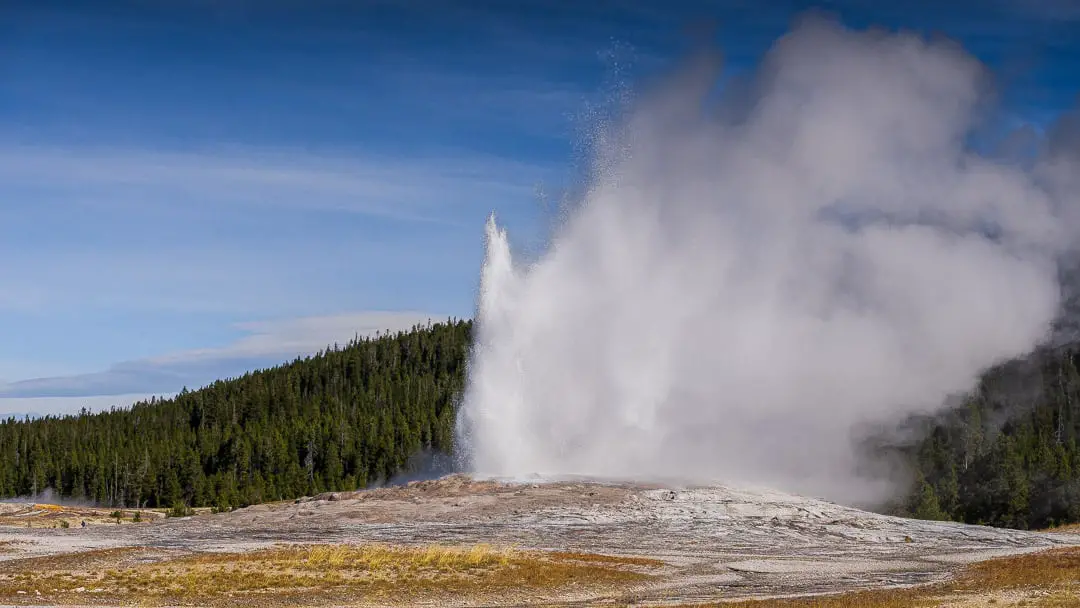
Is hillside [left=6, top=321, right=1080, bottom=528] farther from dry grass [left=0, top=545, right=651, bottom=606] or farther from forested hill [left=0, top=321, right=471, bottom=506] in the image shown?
dry grass [left=0, top=545, right=651, bottom=606]

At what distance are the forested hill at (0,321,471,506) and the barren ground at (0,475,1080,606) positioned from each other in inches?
2025

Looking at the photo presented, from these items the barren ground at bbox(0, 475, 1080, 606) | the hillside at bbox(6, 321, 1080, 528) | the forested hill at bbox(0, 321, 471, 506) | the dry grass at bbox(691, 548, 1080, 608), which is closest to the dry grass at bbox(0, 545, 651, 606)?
the barren ground at bbox(0, 475, 1080, 606)

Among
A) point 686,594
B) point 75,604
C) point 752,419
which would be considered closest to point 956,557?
point 686,594

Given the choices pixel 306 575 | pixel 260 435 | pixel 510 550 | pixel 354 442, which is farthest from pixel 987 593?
pixel 260 435

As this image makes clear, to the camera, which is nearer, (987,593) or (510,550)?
(987,593)

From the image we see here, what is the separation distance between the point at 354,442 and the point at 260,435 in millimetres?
16519

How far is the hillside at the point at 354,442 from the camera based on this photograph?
10050cm

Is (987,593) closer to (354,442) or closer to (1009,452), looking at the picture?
(1009,452)

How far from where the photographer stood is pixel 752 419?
319ft

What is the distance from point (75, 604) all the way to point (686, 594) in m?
19.6

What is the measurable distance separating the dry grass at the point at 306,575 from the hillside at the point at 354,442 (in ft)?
192

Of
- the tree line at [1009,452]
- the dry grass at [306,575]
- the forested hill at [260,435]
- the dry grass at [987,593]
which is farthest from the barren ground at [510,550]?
the forested hill at [260,435]

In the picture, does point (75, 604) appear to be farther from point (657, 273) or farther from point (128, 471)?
point (128, 471)

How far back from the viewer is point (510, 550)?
47.0 meters
